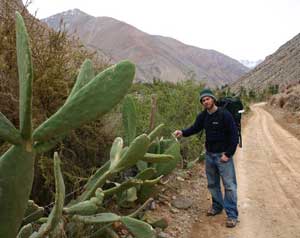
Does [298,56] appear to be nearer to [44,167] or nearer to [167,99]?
[167,99]

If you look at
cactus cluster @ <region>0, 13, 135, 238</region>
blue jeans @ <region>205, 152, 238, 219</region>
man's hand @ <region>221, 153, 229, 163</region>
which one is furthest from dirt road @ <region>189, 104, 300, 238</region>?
cactus cluster @ <region>0, 13, 135, 238</region>

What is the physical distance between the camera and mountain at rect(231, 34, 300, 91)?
219 ft

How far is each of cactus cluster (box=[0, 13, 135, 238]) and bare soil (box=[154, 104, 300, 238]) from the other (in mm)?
3023

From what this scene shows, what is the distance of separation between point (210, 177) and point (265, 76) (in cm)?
7941

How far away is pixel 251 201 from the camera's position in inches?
262

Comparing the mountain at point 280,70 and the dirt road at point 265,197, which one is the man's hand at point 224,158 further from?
the mountain at point 280,70

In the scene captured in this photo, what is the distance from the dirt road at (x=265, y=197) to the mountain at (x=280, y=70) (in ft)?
176

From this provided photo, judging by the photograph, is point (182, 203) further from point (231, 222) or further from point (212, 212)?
point (231, 222)

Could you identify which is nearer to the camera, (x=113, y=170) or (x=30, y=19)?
(x=113, y=170)

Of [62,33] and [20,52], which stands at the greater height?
[62,33]

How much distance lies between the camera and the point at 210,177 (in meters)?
5.87

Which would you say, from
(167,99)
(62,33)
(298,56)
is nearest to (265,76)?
(298,56)

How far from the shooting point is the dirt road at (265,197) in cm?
536

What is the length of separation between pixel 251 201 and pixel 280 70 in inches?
2852
